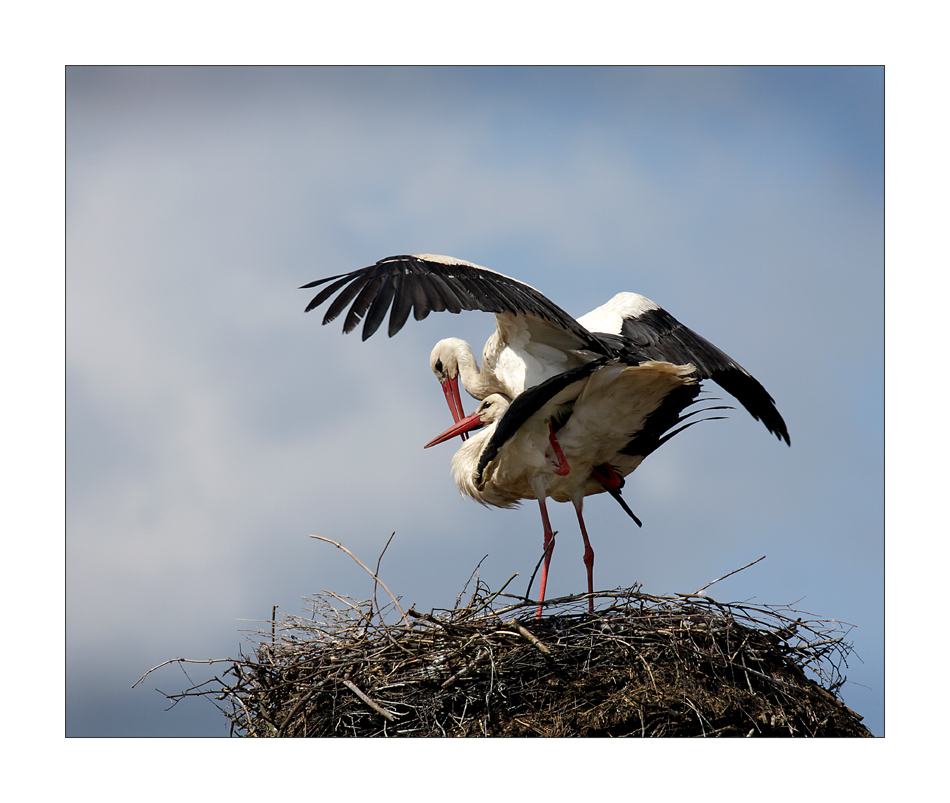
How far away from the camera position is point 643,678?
2955 mm

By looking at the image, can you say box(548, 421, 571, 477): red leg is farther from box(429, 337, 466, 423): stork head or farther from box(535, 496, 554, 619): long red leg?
box(429, 337, 466, 423): stork head

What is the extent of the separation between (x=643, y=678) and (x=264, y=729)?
1353 mm

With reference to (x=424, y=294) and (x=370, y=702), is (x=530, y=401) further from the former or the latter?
(x=370, y=702)

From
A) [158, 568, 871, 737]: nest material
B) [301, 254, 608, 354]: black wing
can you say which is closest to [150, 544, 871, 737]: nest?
[158, 568, 871, 737]: nest material

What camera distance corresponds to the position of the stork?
331cm

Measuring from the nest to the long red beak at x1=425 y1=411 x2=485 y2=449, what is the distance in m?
1.07

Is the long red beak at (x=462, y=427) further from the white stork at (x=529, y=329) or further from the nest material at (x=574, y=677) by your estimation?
the nest material at (x=574, y=677)

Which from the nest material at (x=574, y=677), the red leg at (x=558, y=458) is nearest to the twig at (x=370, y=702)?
the nest material at (x=574, y=677)

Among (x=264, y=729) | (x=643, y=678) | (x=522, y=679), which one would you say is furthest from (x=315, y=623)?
(x=643, y=678)

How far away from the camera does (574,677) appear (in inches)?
119

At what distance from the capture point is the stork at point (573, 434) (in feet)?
10.8

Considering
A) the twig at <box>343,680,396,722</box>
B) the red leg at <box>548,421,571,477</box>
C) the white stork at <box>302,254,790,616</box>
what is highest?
the white stork at <box>302,254,790,616</box>

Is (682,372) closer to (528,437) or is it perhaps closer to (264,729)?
(528,437)

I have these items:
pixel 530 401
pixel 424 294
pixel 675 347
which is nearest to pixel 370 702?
pixel 530 401
